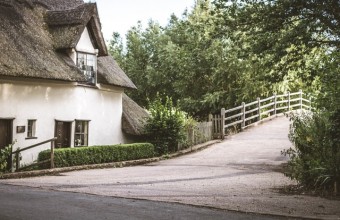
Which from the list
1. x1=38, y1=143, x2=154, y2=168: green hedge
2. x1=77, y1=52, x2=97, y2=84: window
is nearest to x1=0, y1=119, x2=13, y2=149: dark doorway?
x1=38, y1=143, x2=154, y2=168: green hedge

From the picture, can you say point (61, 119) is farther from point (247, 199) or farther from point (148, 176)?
point (247, 199)

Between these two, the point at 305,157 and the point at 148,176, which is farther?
the point at 148,176

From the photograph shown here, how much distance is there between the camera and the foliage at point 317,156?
10977 mm

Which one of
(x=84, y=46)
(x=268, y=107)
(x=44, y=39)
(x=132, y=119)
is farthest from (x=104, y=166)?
(x=268, y=107)

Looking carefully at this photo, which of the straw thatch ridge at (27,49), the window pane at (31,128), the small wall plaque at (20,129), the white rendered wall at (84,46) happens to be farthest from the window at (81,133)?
the small wall plaque at (20,129)

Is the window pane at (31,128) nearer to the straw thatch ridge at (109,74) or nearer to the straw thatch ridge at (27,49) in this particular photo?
the straw thatch ridge at (27,49)

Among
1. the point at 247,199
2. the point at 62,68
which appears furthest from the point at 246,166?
the point at 62,68

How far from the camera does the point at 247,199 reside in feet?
32.7

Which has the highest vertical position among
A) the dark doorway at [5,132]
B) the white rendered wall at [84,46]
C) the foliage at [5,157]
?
the white rendered wall at [84,46]

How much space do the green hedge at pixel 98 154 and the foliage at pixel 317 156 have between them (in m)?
9.85

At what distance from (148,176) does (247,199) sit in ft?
19.5

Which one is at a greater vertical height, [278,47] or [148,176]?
[278,47]

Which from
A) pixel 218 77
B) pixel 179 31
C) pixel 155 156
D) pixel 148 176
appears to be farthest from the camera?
pixel 179 31

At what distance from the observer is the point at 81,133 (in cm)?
2150
